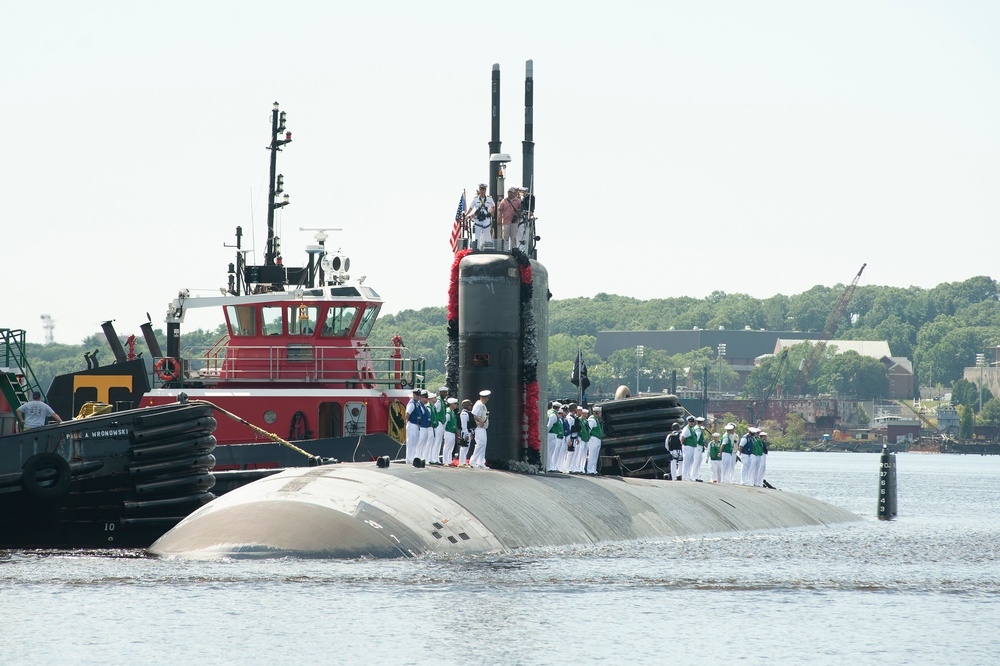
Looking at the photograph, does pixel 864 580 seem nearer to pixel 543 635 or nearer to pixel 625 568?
pixel 625 568

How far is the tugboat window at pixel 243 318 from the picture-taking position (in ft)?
120

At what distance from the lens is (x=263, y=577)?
2156cm

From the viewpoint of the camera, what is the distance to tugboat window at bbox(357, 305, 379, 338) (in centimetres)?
3731

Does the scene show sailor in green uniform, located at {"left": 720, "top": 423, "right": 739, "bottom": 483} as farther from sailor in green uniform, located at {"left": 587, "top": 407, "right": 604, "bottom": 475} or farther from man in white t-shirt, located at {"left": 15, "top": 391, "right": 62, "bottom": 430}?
man in white t-shirt, located at {"left": 15, "top": 391, "right": 62, "bottom": 430}

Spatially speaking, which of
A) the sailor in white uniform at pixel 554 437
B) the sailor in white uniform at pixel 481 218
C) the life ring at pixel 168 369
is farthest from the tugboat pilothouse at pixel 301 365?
the sailor in white uniform at pixel 481 218

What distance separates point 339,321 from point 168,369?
432 centimetres

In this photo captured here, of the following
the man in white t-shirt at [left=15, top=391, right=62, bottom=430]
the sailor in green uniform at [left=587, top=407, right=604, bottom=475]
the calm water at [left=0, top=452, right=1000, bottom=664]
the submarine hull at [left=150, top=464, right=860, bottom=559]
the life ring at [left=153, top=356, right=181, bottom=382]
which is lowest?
the calm water at [left=0, top=452, right=1000, bottom=664]

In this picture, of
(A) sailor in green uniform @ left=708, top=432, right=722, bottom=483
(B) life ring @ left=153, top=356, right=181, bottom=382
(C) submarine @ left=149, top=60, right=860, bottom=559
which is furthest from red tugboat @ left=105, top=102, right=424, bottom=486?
(A) sailor in green uniform @ left=708, top=432, right=722, bottom=483

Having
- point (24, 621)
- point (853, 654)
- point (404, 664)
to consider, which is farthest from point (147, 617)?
point (853, 654)

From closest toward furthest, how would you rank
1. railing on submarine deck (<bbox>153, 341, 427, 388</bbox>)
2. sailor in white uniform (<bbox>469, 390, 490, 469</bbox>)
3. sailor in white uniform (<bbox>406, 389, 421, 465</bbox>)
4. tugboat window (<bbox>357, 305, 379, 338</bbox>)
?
sailor in white uniform (<bbox>469, 390, 490, 469</bbox>) → sailor in white uniform (<bbox>406, 389, 421, 465</bbox>) → railing on submarine deck (<bbox>153, 341, 427, 388</bbox>) → tugboat window (<bbox>357, 305, 379, 338</bbox>)

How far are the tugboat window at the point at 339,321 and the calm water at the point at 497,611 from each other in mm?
11881

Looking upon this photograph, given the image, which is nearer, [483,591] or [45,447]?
[483,591]

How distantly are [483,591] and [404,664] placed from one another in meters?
3.85

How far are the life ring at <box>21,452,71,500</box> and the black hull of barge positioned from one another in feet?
0.06
